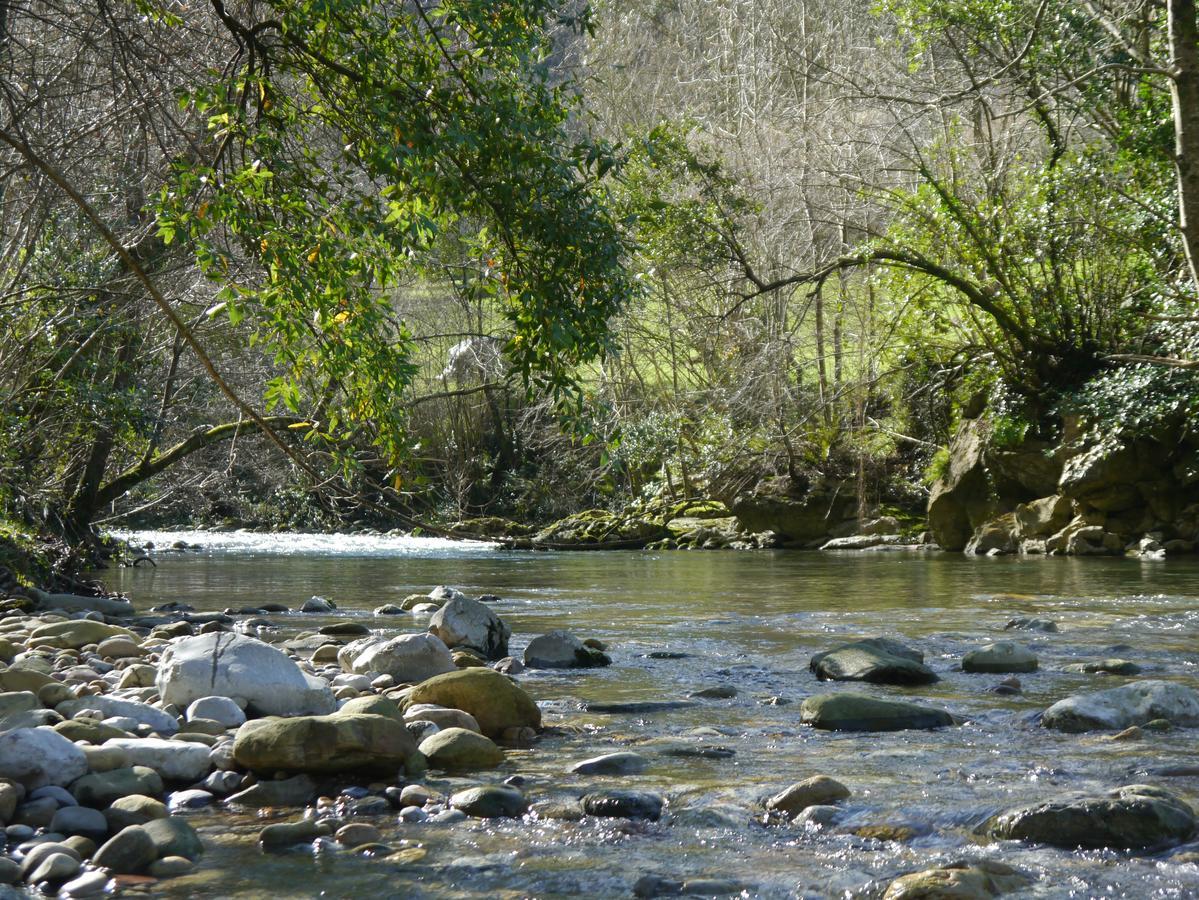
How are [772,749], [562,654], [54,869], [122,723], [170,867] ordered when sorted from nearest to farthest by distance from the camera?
[54,869] < [170,867] < [122,723] < [772,749] < [562,654]

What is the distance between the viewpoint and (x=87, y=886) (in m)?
3.33

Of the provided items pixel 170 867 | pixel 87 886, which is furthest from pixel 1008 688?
pixel 87 886

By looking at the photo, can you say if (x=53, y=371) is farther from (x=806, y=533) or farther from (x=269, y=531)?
(x=269, y=531)

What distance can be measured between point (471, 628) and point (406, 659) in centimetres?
147

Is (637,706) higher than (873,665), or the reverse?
(873,665)

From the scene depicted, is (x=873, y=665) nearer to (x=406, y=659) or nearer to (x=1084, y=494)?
(x=406, y=659)

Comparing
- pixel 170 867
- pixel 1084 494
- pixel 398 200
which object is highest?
pixel 398 200

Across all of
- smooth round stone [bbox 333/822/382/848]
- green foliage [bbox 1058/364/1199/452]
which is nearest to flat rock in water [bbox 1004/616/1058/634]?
smooth round stone [bbox 333/822/382/848]

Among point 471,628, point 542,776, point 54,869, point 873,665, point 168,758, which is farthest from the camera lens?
point 471,628

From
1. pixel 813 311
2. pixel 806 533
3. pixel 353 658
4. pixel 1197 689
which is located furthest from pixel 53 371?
pixel 813 311

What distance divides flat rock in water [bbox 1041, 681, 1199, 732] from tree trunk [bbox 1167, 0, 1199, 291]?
3331mm

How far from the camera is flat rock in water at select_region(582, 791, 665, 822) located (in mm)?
4148

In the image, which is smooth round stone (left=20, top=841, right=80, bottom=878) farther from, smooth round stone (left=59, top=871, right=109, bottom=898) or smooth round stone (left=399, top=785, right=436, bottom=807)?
smooth round stone (left=399, top=785, right=436, bottom=807)

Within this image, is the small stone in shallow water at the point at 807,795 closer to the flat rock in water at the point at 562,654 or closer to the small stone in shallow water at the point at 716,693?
the small stone in shallow water at the point at 716,693
